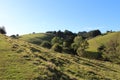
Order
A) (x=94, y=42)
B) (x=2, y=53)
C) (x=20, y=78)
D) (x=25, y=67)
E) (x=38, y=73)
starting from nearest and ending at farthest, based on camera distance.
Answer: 1. (x=20, y=78)
2. (x=38, y=73)
3. (x=25, y=67)
4. (x=2, y=53)
5. (x=94, y=42)

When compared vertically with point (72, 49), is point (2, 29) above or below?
above

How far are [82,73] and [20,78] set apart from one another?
1680 centimetres

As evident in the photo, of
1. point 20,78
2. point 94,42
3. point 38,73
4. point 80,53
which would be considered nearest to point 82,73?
Result: point 38,73

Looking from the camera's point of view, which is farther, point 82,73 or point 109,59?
point 109,59

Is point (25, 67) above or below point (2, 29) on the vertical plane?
below

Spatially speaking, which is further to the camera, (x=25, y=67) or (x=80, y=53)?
(x=80, y=53)

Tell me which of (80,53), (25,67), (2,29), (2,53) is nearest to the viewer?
(25,67)

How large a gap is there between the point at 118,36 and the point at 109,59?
55077 millimetres

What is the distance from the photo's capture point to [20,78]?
29000 millimetres

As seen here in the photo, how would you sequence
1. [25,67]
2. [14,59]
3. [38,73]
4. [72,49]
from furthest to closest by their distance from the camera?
[72,49], [14,59], [25,67], [38,73]

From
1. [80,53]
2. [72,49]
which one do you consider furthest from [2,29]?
[72,49]

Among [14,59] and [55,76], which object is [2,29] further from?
[55,76]

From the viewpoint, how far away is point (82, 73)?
43.7 m

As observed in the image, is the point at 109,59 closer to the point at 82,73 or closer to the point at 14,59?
the point at 82,73
